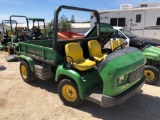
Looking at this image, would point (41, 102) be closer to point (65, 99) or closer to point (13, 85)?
point (65, 99)

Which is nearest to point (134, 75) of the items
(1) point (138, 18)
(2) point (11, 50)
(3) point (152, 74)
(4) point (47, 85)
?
(3) point (152, 74)

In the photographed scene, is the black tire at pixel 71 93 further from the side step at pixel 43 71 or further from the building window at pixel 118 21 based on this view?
the building window at pixel 118 21

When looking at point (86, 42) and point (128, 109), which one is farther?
point (86, 42)

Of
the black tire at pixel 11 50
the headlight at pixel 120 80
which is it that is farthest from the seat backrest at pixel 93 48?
the black tire at pixel 11 50

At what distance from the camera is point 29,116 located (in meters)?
3.56

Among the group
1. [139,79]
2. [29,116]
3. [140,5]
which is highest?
[140,5]

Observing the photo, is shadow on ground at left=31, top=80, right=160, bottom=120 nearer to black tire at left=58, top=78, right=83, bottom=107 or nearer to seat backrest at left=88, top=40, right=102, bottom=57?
black tire at left=58, top=78, right=83, bottom=107

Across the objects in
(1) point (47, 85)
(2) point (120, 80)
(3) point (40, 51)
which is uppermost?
(3) point (40, 51)

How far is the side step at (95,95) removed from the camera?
335 centimetres

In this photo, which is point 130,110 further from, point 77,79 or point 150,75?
point 150,75

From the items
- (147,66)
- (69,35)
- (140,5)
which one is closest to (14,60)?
(69,35)

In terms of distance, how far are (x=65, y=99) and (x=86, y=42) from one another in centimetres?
171

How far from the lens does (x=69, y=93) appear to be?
3.83 m

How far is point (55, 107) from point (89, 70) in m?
1.09
